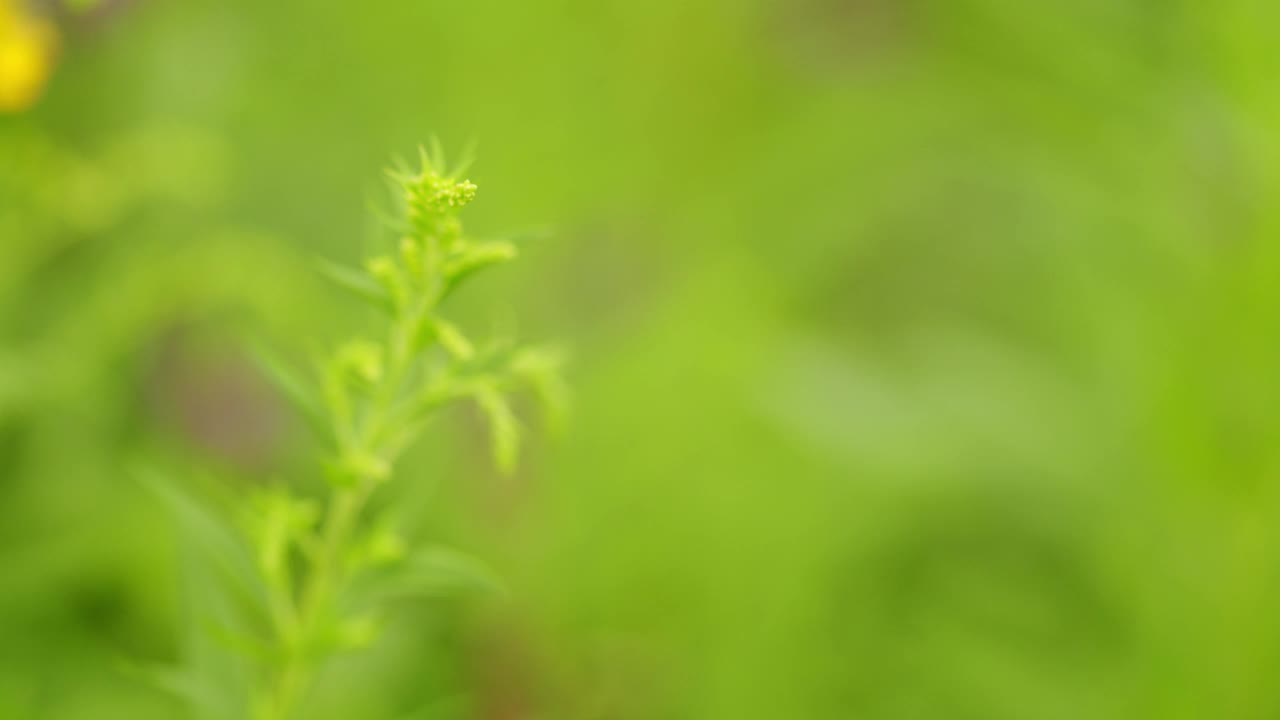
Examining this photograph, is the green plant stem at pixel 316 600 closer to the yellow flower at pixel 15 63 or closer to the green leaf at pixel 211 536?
the green leaf at pixel 211 536

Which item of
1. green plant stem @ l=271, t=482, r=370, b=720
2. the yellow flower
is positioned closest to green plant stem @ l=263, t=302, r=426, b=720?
green plant stem @ l=271, t=482, r=370, b=720

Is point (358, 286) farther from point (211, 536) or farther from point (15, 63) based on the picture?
point (15, 63)

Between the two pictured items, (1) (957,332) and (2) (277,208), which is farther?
(1) (957,332)

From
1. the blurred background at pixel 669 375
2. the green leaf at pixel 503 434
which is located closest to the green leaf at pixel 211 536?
the green leaf at pixel 503 434

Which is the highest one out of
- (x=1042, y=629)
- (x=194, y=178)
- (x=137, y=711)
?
(x=194, y=178)

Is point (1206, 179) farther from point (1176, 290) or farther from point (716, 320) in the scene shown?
point (716, 320)

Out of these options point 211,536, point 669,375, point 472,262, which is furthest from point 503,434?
point 669,375

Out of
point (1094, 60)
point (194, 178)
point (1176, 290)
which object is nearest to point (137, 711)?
point (194, 178)

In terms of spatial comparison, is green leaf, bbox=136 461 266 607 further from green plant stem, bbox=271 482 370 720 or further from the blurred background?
the blurred background
